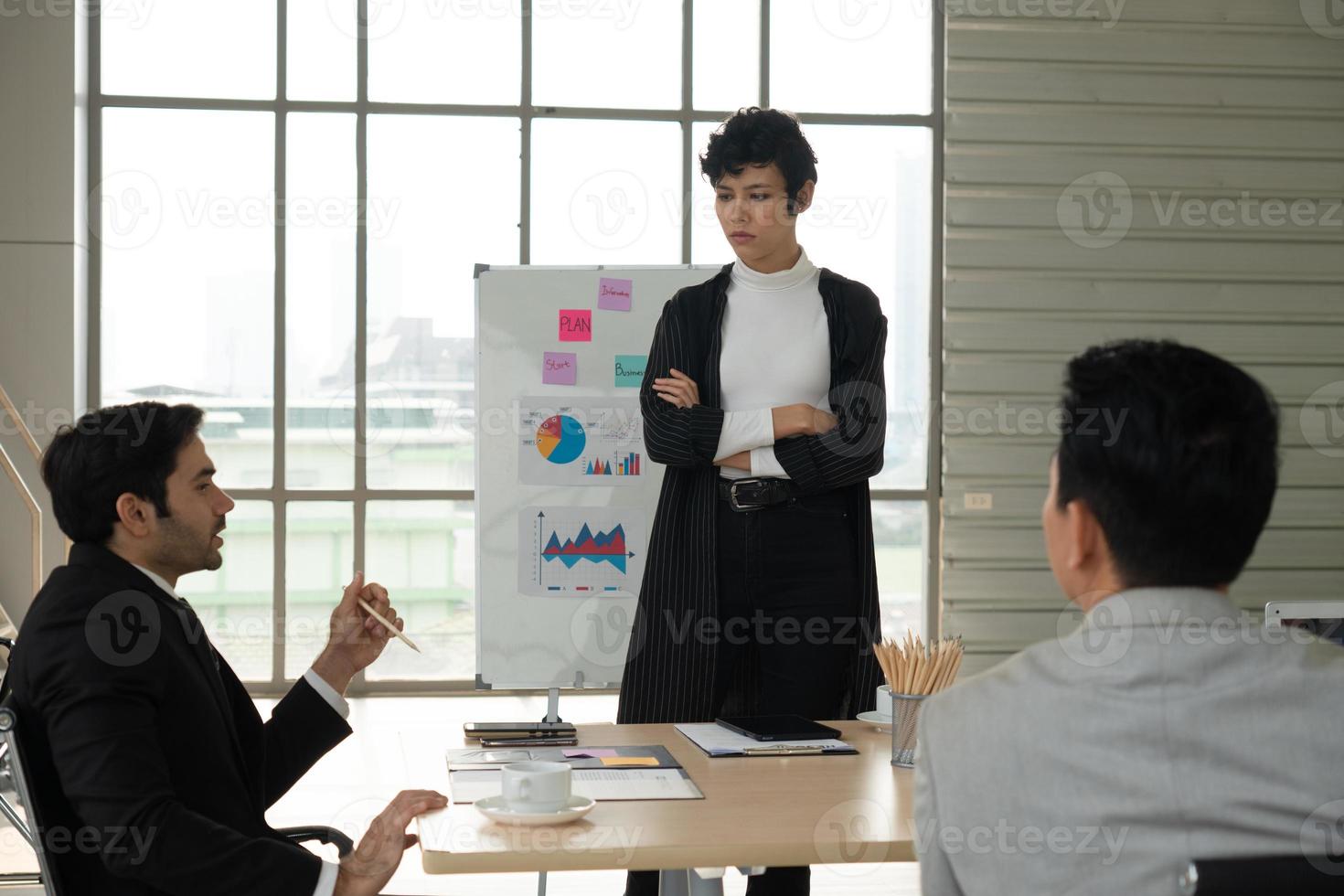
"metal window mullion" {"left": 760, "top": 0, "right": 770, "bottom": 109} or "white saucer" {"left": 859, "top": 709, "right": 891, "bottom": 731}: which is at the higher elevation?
"metal window mullion" {"left": 760, "top": 0, "right": 770, "bottom": 109}

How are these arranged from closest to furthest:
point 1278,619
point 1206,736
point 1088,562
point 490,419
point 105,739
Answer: point 1206,736 → point 1088,562 → point 105,739 → point 1278,619 → point 490,419

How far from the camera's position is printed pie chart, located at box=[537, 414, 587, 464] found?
3.93m

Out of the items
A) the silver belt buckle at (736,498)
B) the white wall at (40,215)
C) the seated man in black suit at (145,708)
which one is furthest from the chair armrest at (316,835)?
the white wall at (40,215)

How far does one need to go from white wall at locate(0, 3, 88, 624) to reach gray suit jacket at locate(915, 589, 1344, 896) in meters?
5.74

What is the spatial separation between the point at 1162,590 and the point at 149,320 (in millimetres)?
6071

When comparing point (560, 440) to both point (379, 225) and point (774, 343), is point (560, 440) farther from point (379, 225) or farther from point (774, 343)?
point (379, 225)

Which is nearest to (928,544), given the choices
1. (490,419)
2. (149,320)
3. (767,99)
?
(767,99)

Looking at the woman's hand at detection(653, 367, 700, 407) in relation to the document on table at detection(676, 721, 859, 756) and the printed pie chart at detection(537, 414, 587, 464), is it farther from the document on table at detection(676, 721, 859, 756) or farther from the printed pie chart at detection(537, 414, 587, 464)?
the printed pie chart at detection(537, 414, 587, 464)

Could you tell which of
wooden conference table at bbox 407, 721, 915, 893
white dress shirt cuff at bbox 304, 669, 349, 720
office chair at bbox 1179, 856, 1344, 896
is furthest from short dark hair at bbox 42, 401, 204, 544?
office chair at bbox 1179, 856, 1344, 896

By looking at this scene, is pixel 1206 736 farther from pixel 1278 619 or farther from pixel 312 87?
pixel 312 87

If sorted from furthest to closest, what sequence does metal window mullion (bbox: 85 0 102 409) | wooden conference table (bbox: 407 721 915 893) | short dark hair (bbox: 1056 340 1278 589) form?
metal window mullion (bbox: 85 0 102 409), wooden conference table (bbox: 407 721 915 893), short dark hair (bbox: 1056 340 1278 589)

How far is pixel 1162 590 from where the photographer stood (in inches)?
38.6

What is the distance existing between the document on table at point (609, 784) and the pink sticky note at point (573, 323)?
2.39m

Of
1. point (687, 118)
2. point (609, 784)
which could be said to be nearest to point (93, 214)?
point (687, 118)
